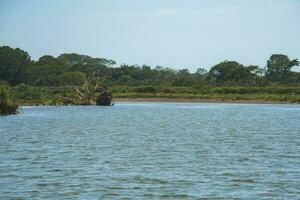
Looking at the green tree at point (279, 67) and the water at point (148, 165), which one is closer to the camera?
the water at point (148, 165)

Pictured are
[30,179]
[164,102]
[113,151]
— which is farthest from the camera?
[164,102]

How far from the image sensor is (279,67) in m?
168

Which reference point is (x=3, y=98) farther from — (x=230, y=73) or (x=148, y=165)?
(x=230, y=73)

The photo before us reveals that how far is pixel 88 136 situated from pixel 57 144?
6.72 meters

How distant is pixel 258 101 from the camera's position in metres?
120

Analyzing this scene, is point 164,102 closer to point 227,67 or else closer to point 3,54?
point 227,67

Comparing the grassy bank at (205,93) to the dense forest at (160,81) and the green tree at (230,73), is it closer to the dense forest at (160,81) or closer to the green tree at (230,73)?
the dense forest at (160,81)

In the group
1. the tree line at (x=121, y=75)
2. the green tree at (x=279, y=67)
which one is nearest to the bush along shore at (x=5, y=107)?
the tree line at (x=121, y=75)

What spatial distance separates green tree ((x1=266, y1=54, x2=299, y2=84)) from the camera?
165 metres

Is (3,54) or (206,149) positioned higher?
(3,54)

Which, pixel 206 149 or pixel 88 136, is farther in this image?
pixel 88 136

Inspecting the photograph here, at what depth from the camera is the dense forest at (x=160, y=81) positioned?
125 meters

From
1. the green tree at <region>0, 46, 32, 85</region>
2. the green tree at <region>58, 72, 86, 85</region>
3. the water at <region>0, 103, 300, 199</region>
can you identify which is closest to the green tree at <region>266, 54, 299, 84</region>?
the green tree at <region>58, 72, 86, 85</region>

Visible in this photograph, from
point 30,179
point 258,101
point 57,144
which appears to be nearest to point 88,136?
point 57,144
